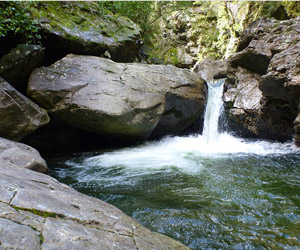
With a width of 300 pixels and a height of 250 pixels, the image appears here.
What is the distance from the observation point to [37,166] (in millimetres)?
4938

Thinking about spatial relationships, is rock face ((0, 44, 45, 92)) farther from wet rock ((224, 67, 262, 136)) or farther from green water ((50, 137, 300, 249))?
wet rock ((224, 67, 262, 136))

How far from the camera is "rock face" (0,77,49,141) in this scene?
688 cm

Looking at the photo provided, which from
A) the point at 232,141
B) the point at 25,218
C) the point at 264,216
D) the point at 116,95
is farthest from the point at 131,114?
the point at 25,218

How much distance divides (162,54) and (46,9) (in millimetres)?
17214

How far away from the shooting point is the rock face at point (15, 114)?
6879 millimetres

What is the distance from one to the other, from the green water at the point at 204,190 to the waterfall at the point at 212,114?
9.42ft

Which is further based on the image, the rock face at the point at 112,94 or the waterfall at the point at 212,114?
the waterfall at the point at 212,114

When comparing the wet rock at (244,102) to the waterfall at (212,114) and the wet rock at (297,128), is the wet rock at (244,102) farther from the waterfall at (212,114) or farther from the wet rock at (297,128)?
the wet rock at (297,128)

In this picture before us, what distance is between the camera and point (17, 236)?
1.65 metres

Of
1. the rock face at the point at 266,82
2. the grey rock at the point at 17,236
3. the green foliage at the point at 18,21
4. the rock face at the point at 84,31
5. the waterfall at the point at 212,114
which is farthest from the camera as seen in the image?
the waterfall at the point at 212,114

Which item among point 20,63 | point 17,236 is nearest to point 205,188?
point 17,236

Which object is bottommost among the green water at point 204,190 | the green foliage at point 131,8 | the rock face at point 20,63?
the green water at point 204,190

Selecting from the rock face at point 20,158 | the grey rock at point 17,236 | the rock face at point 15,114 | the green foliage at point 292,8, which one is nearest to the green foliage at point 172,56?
the green foliage at point 292,8

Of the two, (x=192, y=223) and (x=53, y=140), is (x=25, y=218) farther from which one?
(x=53, y=140)
